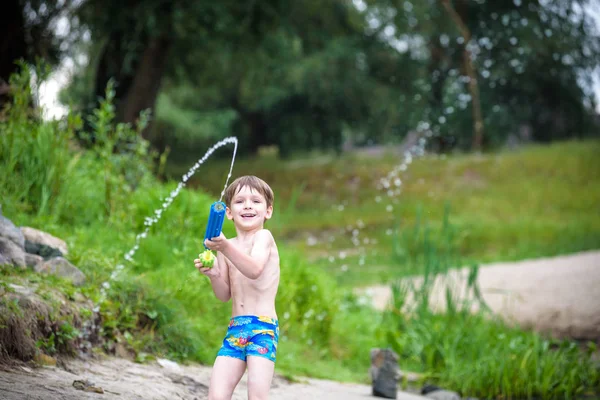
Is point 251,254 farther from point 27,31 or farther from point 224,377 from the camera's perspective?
point 27,31

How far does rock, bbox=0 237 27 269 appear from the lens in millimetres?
3635

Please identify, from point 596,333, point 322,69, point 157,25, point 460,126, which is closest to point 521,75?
point 460,126

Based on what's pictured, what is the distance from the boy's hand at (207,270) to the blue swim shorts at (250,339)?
19 centimetres

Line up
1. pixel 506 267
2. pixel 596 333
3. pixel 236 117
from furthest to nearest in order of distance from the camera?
1. pixel 236 117
2. pixel 506 267
3. pixel 596 333

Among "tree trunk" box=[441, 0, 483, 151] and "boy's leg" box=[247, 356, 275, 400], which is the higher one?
"tree trunk" box=[441, 0, 483, 151]

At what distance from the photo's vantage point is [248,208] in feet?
8.79

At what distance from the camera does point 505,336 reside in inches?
231

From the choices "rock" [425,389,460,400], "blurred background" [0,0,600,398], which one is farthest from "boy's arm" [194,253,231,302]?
"rock" [425,389,460,400]

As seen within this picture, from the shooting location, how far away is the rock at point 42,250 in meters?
3.96

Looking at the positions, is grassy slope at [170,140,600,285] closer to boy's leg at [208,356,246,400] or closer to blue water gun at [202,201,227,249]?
boy's leg at [208,356,246,400]

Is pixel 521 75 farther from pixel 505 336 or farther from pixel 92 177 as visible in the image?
pixel 92 177

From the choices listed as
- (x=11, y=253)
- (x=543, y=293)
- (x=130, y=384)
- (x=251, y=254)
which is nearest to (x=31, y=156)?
(x=11, y=253)

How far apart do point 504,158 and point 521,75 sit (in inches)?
92.2

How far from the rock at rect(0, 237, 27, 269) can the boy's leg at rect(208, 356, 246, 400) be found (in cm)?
157
